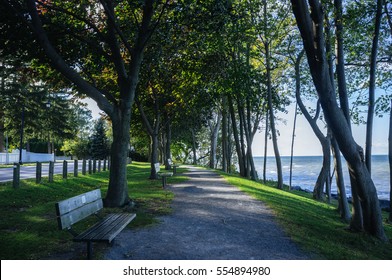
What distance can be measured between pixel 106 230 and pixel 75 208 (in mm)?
732

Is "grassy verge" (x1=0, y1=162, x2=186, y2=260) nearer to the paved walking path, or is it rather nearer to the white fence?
the paved walking path

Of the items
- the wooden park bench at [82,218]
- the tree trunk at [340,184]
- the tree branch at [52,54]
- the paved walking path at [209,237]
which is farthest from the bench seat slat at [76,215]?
the tree trunk at [340,184]

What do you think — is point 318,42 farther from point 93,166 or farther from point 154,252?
point 93,166

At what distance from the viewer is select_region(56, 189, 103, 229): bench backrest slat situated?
515 centimetres

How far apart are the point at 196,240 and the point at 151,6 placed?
23.7 ft

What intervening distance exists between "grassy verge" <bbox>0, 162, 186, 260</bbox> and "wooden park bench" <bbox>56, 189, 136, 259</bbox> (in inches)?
19.9

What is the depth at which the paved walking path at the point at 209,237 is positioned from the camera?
18.8 feet

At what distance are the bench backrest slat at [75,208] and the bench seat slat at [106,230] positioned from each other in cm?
33

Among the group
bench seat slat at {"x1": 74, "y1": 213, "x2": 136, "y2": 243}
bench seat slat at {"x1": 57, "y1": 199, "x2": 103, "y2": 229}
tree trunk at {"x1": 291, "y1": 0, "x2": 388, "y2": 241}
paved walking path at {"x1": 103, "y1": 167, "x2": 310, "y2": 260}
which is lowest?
paved walking path at {"x1": 103, "y1": 167, "x2": 310, "y2": 260}

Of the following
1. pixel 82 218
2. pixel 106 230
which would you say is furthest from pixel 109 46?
pixel 106 230

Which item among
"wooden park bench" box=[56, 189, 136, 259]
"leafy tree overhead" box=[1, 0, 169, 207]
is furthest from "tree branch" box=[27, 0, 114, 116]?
"wooden park bench" box=[56, 189, 136, 259]

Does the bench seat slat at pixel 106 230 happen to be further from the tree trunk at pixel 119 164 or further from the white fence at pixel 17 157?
the white fence at pixel 17 157

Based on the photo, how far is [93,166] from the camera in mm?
21609

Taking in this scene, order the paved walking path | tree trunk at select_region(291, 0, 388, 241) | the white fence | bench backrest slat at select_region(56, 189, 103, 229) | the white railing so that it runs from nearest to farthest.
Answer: bench backrest slat at select_region(56, 189, 103, 229), the paved walking path, tree trunk at select_region(291, 0, 388, 241), the white railing, the white fence
